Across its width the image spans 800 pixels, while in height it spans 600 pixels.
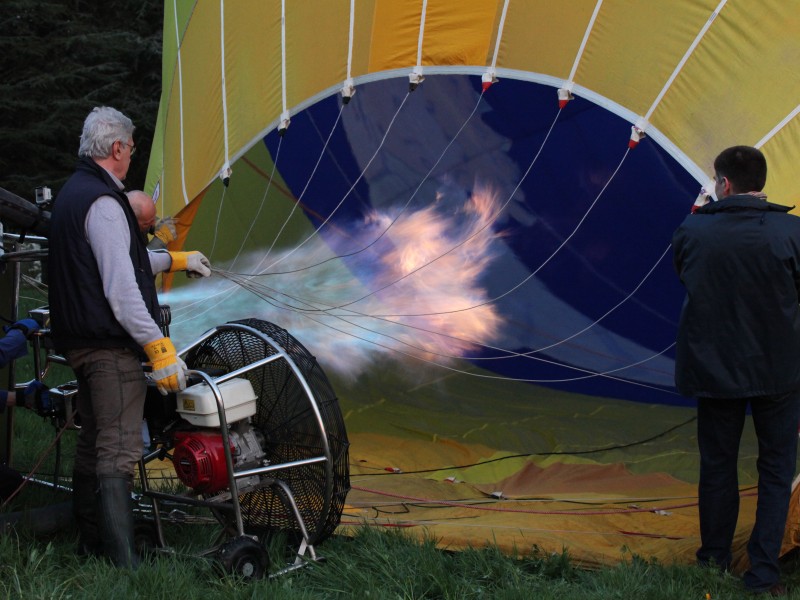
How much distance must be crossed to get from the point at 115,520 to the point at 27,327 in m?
0.89

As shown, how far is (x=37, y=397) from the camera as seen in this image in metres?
3.13

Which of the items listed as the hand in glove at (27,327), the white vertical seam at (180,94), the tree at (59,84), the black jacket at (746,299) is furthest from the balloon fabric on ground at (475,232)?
the tree at (59,84)

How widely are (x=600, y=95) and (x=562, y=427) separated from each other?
5.26 feet

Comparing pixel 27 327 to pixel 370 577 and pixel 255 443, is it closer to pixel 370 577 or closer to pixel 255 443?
pixel 255 443

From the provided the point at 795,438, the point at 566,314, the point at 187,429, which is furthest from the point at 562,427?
the point at 187,429

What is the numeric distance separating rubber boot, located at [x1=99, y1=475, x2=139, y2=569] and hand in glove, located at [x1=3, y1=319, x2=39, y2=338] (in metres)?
0.78

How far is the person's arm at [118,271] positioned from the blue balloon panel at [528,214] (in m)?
2.22

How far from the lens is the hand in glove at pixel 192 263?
10.0ft

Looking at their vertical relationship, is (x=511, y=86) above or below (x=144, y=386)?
above

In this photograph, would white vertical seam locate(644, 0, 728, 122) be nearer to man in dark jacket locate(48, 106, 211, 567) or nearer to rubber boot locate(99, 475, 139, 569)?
man in dark jacket locate(48, 106, 211, 567)

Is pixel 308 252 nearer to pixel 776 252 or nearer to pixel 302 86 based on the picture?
pixel 302 86

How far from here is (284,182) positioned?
5.26 metres

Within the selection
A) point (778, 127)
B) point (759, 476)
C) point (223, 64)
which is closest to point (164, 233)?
point (223, 64)

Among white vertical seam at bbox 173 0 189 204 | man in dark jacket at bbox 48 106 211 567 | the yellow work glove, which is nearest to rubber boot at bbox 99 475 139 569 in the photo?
man in dark jacket at bbox 48 106 211 567
